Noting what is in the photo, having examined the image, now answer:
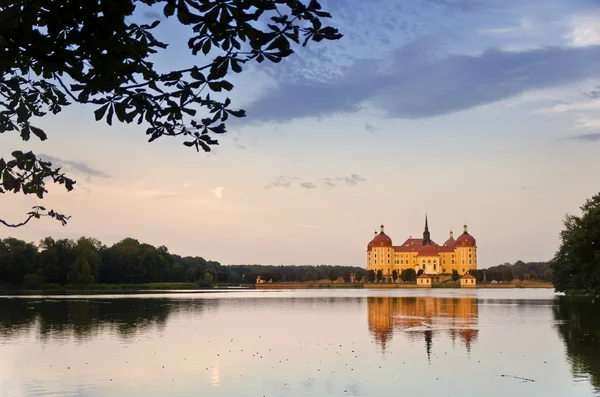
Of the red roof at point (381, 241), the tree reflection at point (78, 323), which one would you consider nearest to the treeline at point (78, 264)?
the tree reflection at point (78, 323)

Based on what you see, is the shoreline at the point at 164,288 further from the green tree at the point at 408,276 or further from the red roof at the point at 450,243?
the red roof at the point at 450,243

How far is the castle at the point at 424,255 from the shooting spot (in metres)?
182

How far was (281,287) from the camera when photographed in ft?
520

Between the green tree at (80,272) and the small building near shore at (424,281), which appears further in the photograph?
the small building near shore at (424,281)

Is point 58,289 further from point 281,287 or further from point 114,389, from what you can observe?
point 114,389

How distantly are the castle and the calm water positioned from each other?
489ft

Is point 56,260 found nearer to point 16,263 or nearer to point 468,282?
point 16,263

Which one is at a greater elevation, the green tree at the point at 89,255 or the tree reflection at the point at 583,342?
the green tree at the point at 89,255

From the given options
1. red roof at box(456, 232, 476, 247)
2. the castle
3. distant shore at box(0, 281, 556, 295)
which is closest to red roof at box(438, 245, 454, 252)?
the castle

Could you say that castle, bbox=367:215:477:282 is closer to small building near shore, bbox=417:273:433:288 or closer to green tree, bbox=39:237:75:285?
small building near shore, bbox=417:273:433:288

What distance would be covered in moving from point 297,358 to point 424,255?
6477 inches

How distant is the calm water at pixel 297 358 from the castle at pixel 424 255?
14890 cm

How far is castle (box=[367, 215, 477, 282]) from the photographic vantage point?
18188 centimetres

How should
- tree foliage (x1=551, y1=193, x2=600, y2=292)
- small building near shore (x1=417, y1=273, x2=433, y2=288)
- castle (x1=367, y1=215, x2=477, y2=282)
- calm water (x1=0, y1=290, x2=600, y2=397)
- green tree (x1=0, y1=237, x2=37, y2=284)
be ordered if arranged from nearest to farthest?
1. calm water (x1=0, y1=290, x2=600, y2=397)
2. tree foliage (x1=551, y1=193, x2=600, y2=292)
3. green tree (x1=0, y1=237, x2=37, y2=284)
4. small building near shore (x1=417, y1=273, x2=433, y2=288)
5. castle (x1=367, y1=215, x2=477, y2=282)
